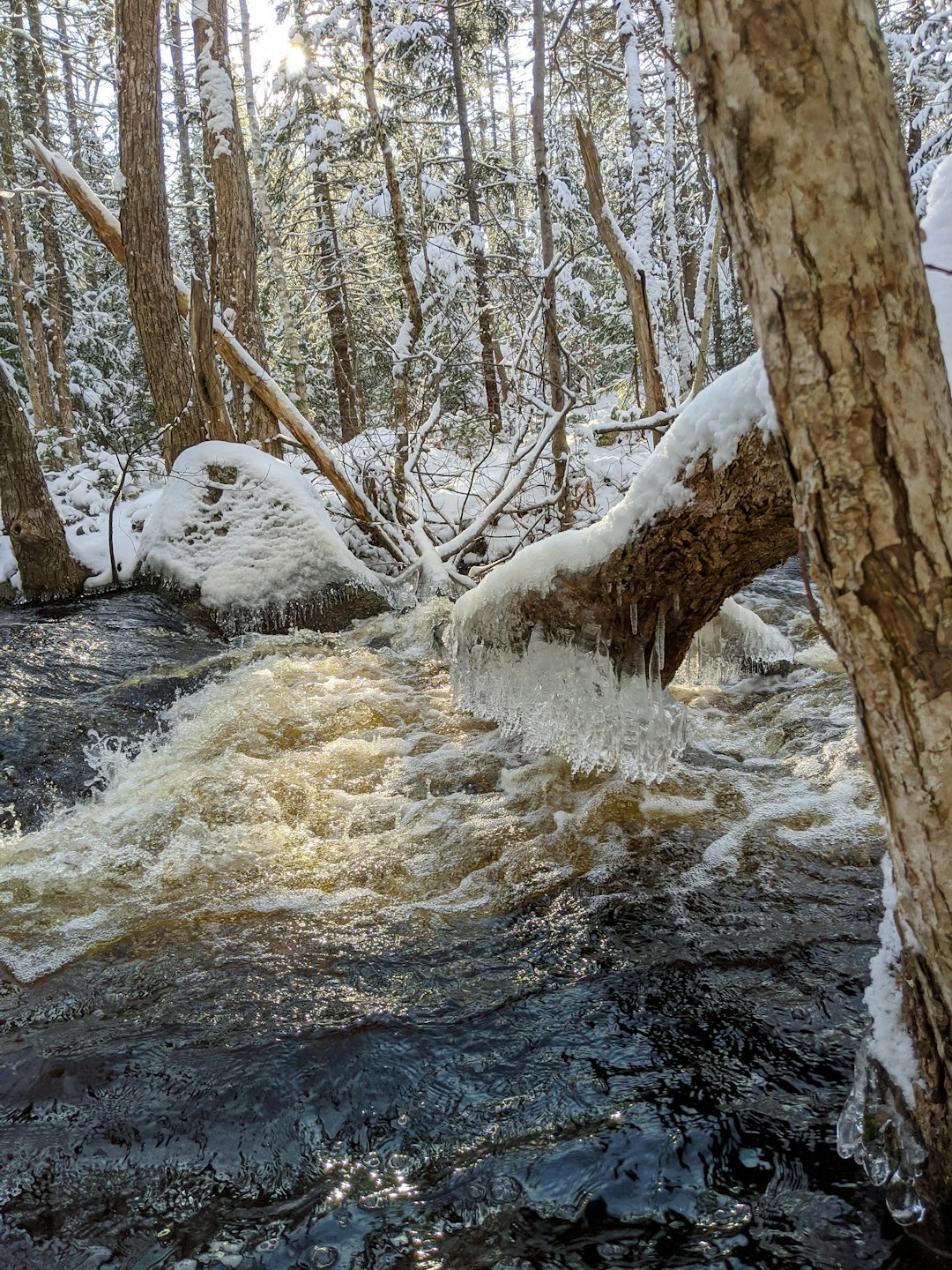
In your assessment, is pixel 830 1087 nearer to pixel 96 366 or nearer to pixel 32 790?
pixel 32 790

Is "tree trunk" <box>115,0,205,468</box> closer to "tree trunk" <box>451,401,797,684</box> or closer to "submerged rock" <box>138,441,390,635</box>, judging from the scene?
"submerged rock" <box>138,441,390,635</box>

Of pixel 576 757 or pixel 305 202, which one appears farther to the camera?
pixel 305 202

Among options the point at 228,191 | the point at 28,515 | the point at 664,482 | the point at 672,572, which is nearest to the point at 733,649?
the point at 672,572

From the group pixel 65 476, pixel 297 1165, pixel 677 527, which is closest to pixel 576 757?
pixel 677 527

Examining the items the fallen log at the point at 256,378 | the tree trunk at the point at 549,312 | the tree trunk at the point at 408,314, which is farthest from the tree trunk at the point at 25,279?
the tree trunk at the point at 549,312

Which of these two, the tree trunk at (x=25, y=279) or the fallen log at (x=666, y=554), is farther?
the tree trunk at (x=25, y=279)

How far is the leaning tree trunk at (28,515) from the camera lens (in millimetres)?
7125

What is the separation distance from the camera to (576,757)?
14.4 feet

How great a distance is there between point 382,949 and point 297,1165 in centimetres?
93

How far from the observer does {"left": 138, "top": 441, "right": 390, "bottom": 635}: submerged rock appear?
7.17 m

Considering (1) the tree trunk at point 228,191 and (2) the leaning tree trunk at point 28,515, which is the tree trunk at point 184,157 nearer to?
(1) the tree trunk at point 228,191

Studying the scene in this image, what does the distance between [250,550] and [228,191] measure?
4.34 metres

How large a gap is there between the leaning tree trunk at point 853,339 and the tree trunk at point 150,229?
722 cm

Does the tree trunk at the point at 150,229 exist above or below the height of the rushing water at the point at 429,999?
above
